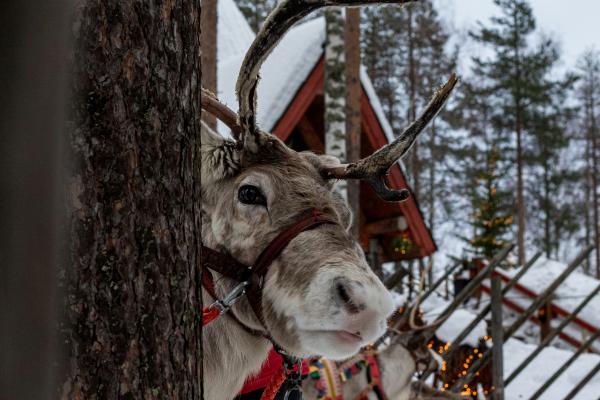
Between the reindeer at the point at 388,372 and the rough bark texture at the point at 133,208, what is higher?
the rough bark texture at the point at 133,208

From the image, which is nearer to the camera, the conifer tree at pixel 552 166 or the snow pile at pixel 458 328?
the snow pile at pixel 458 328

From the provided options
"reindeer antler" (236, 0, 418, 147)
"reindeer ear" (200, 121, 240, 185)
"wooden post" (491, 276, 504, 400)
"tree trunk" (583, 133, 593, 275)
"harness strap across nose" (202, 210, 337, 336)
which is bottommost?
"wooden post" (491, 276, 504, 400)

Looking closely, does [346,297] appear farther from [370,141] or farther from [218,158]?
[370,141]

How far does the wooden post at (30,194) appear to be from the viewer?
1.09 meters

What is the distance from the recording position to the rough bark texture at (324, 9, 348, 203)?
25.5 ft

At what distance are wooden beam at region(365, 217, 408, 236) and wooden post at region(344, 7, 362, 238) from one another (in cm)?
260

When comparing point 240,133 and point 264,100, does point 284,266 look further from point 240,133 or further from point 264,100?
point 264,100

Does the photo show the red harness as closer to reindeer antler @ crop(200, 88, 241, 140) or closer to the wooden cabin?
reindeer antler @ crop(200, 88, 241, 140)

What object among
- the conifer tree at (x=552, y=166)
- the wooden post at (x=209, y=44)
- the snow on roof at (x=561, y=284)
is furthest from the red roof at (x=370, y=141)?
the conifer tree at (x=552, y=166)

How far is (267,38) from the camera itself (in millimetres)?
1702

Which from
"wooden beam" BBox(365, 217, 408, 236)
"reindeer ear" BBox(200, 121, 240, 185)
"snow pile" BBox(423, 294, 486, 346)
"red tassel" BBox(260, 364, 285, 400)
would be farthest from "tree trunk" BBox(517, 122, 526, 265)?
"reindeer ear" BBox(200, 121, 240, 185)

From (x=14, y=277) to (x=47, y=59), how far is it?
40cm

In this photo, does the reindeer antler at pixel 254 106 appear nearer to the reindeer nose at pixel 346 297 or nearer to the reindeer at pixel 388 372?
the reindeer nose at pixel 346 297

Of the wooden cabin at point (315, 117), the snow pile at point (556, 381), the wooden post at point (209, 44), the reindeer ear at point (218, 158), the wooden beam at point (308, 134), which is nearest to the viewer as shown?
the reindeer ear at point (218, 158)
